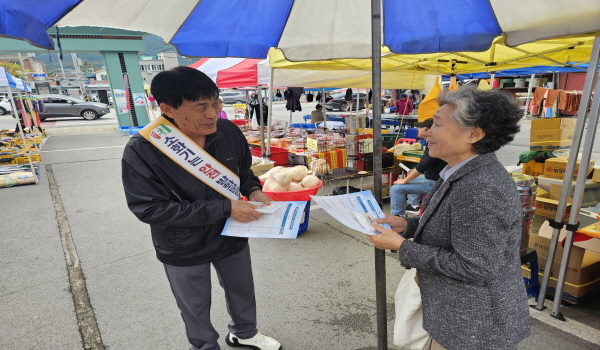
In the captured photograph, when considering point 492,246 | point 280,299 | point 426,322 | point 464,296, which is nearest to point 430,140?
point 492,246

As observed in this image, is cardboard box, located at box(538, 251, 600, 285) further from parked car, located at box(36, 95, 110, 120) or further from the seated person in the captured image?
parked car, located at box(36, 95, 110, 120)

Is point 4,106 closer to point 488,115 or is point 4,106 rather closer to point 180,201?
point 180,201

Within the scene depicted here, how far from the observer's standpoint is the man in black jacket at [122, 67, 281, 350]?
159cm

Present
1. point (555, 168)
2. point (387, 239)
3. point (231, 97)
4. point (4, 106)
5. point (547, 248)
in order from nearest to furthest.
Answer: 1. point (387, 239)
2. point (547, 248)
3. point (555, 168)
4. point (4, 106)
5. point (231, 97)

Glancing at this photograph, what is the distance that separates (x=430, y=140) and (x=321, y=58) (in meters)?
1.60

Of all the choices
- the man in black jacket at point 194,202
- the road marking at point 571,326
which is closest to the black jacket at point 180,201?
the man in black jacket at point 194,202

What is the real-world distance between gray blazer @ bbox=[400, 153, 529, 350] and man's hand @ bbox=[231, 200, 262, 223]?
792 millimetres

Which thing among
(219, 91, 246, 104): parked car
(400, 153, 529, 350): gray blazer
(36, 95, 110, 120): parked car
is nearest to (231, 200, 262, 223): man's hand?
(400, 153, 529, 350): gray blazer

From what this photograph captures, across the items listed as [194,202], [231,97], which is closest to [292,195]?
[194,202]

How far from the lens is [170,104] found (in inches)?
63.4

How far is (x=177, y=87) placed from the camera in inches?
60.8

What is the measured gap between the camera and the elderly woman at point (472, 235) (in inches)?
45.4

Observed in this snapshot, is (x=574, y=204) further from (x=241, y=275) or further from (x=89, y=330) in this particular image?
(x=89, y=330)

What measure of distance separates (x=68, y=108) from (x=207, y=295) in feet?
79.9
